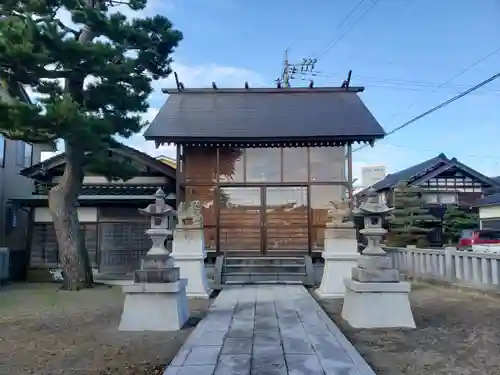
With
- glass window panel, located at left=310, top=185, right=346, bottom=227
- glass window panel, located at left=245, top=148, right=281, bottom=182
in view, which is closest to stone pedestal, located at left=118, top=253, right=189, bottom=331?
glass window panel, located at left=245, top=148, right=281, bottom=182

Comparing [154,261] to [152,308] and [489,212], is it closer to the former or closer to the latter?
[152,308]

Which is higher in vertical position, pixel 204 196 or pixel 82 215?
pixel 204 196

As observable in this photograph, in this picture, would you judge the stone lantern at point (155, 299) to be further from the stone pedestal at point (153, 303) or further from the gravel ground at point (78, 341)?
the gravel ground at point (78, 341)

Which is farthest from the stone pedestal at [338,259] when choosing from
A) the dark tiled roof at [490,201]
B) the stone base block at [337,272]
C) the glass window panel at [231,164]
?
the dark tiled roof at [490,201]

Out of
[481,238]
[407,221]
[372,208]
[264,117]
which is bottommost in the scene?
[481,238]

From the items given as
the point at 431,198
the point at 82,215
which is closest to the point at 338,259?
the point at 82,215

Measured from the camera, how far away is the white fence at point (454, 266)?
398 inches

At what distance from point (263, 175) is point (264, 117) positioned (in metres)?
2.07

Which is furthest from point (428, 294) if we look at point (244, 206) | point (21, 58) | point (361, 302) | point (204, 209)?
point (21, 58)

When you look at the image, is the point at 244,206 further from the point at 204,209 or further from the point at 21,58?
the point at 21,58

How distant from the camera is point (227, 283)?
12.5m

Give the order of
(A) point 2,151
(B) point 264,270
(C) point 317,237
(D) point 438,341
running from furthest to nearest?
(A) point 2,151 → (C) point 317,237 → (B) point 264,270 → (D) point 438,341

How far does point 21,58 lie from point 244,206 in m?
7.71

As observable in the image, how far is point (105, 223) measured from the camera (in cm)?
1617
